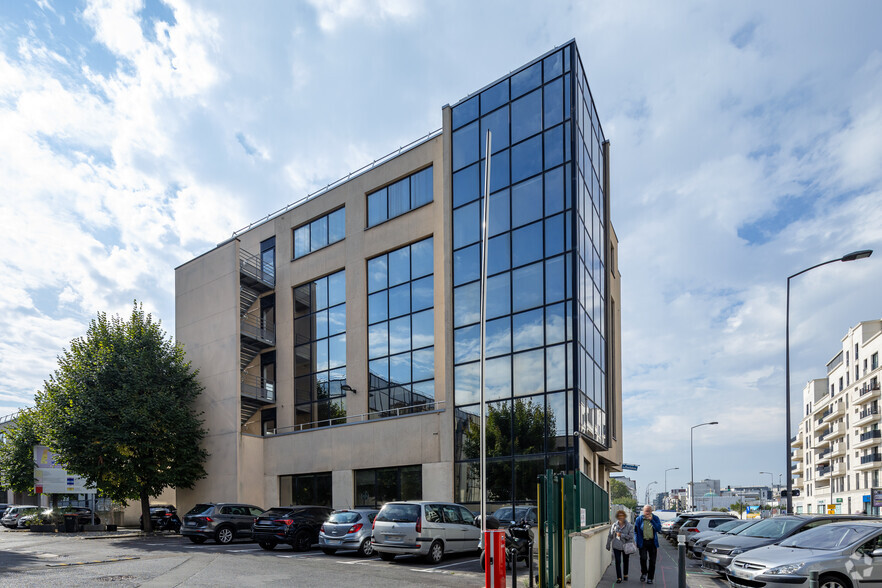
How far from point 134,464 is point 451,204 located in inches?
737

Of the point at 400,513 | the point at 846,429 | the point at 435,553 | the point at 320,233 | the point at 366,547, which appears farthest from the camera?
the point at 846,429

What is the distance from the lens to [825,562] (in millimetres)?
10922

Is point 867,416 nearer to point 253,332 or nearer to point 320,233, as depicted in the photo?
point 320,233

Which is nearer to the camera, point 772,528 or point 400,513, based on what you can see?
point 772,528

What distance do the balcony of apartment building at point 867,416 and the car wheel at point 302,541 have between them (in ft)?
209

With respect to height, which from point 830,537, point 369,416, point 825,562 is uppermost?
point 369,416

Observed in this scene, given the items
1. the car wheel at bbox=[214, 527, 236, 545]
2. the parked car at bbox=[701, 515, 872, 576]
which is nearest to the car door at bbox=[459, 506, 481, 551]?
the parked car at bbox=[701, 515, 872, 576]

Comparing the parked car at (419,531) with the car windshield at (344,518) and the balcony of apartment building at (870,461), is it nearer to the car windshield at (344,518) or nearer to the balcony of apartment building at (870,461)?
the car windshield at (344,518)

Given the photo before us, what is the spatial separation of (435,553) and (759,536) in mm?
7679

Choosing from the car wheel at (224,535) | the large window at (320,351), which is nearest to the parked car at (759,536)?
the car wheel at (224,535)

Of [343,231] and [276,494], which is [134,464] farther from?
[343,231]

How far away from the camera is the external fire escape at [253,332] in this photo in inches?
1367

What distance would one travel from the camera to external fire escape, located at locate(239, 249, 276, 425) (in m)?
34.7

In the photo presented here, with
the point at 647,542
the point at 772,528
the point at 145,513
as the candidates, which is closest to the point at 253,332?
the point at 145,513
